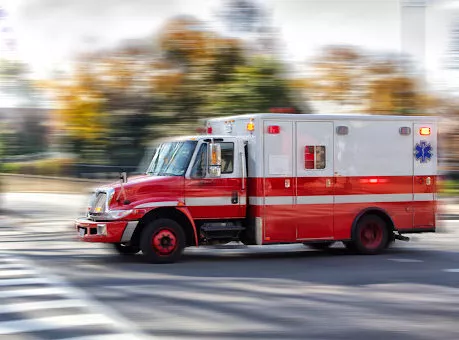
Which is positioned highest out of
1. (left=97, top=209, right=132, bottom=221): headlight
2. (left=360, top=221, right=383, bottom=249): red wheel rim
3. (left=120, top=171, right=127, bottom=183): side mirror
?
(left=120, top=171, right=127, bottom=183): side mirror

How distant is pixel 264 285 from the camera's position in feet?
34.0

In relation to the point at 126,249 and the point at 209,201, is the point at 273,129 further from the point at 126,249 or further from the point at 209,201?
the point at 126,249

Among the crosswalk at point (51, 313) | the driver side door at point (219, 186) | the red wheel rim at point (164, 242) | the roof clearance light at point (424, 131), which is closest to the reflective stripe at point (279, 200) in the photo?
the driver side door at point (219, 186)

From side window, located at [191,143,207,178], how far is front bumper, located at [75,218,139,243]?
1.30 metres

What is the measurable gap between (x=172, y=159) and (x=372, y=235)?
4.20 metres

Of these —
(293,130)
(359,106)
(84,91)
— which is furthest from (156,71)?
(293,130)

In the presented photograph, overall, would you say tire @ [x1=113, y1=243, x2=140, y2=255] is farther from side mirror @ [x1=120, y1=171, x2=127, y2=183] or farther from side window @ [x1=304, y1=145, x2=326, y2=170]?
side window @ [x1=304, y1=145, x2=326, y2=170]

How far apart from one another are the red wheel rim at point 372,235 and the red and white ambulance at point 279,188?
0.06 ft

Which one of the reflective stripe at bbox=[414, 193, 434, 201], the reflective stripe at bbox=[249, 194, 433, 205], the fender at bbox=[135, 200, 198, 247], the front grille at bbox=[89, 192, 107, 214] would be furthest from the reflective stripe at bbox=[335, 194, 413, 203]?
the front grille at bbox=[89, 192, 107, 214]

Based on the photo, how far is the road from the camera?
7.48 m

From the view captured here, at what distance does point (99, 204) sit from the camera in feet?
40.8

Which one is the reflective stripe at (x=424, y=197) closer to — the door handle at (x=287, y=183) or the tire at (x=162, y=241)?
the door handle at (x=287, y=183)

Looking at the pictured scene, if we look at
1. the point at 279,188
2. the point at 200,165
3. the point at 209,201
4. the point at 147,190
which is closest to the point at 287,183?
the point at 279,188

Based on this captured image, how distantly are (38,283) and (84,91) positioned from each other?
26372mm
